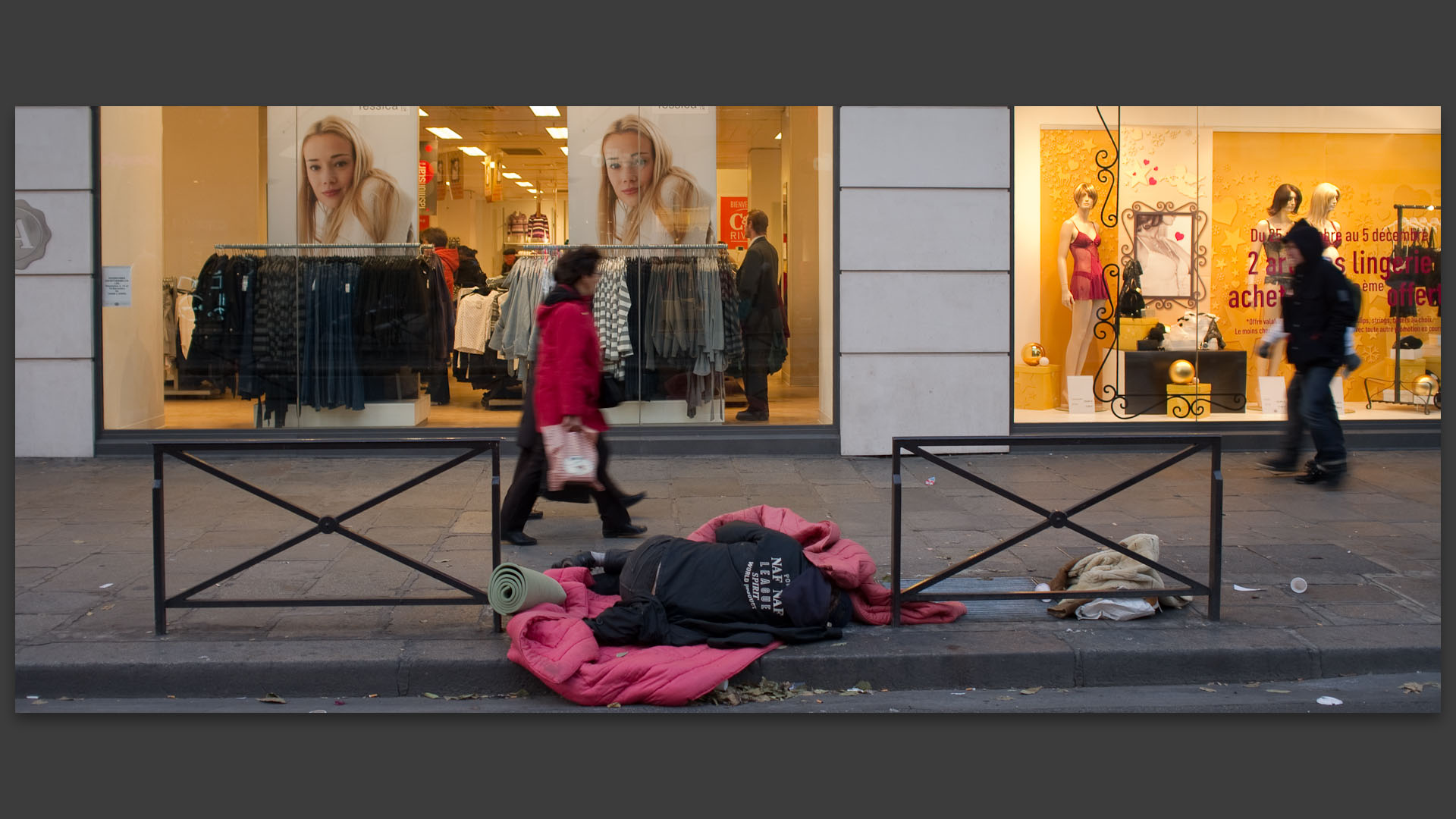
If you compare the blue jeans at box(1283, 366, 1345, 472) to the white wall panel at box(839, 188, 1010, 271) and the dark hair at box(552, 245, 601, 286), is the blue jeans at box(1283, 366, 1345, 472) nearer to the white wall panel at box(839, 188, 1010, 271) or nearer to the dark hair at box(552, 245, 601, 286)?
the white wall panel at box(839, 188, 1010, 271)

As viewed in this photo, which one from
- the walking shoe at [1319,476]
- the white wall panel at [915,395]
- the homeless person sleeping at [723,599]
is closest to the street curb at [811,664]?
the homeless person sleeping at [723,599]

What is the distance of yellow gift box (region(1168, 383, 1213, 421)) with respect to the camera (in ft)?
38.1

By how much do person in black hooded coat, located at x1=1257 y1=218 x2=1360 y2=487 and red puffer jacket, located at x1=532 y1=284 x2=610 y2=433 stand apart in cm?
481

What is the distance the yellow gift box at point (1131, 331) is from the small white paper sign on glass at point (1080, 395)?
1.48 ft

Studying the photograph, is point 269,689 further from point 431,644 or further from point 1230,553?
point 1230,553

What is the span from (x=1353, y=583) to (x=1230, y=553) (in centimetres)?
75

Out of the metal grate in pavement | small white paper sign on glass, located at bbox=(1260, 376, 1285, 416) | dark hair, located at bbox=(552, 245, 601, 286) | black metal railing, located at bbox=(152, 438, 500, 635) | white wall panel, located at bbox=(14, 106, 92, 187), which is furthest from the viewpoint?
small white paper sign on glass, located at bbox=(1260, 376, 1285, 416)

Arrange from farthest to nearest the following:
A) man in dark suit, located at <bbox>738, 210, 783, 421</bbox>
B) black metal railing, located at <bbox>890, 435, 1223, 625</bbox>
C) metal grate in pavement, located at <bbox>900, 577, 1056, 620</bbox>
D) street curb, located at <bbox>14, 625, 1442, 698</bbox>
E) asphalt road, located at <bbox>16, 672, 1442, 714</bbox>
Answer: man in dark suit, located at <bbox>738, 210, 783, 421</bbox>, metal grate in pavement, located at <bbox>900, 577, 1056, 620</bbox>, black metal railing, located at <bbox>890, 435, 1223, 625</bbox>, street curb, located at <bbox>14, 625, 1442, 698</bbox>, asphalt road, located at <bbox>16, 672, 1442, 714</bbox>

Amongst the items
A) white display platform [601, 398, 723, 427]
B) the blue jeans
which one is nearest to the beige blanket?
the blue jeans

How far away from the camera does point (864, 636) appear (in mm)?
5387

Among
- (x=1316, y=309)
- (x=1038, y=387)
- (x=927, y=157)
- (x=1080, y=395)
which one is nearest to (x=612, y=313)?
(x=927, y=157)

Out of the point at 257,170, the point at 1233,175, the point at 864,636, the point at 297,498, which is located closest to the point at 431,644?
the point at 864,636

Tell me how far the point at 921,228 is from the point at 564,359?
5000mm

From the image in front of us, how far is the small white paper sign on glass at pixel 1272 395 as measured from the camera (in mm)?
11578
